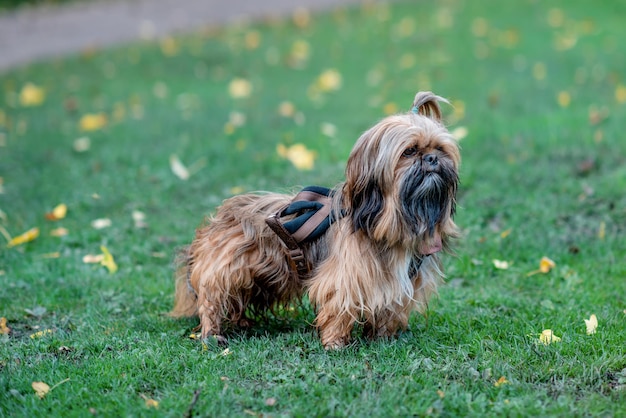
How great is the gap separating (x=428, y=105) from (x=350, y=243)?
959 millimetres

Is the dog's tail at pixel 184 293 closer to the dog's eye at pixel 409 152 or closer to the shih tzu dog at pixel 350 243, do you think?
the shih tzu dog at pixel 350 243

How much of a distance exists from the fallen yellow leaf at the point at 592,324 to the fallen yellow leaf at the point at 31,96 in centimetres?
965

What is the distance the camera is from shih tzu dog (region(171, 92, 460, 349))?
444 centimetres

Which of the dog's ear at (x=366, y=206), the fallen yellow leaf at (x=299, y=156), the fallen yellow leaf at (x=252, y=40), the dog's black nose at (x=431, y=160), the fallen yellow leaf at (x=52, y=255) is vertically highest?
the dog's black nose at (x=431, y=160)

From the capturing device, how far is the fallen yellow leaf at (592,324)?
16.6 feet

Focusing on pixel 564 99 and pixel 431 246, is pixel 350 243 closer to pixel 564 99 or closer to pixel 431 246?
pixel 431 246

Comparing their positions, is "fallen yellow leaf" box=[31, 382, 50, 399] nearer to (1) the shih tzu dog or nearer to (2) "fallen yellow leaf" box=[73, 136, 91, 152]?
(1) the shih tzu dog

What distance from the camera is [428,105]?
4.78 metres

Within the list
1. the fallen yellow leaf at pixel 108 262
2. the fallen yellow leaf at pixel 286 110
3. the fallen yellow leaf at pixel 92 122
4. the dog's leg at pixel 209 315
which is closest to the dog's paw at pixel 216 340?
the dog's leg at pixel 209 315

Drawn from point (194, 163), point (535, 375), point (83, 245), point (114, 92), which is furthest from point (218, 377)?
point (114, 92)

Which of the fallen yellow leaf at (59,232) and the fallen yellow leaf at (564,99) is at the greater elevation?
the fallen yellow leaf at (564,99)

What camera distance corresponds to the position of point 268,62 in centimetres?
1417

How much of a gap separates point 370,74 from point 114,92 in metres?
4.14

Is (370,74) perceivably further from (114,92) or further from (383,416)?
(383,416)
